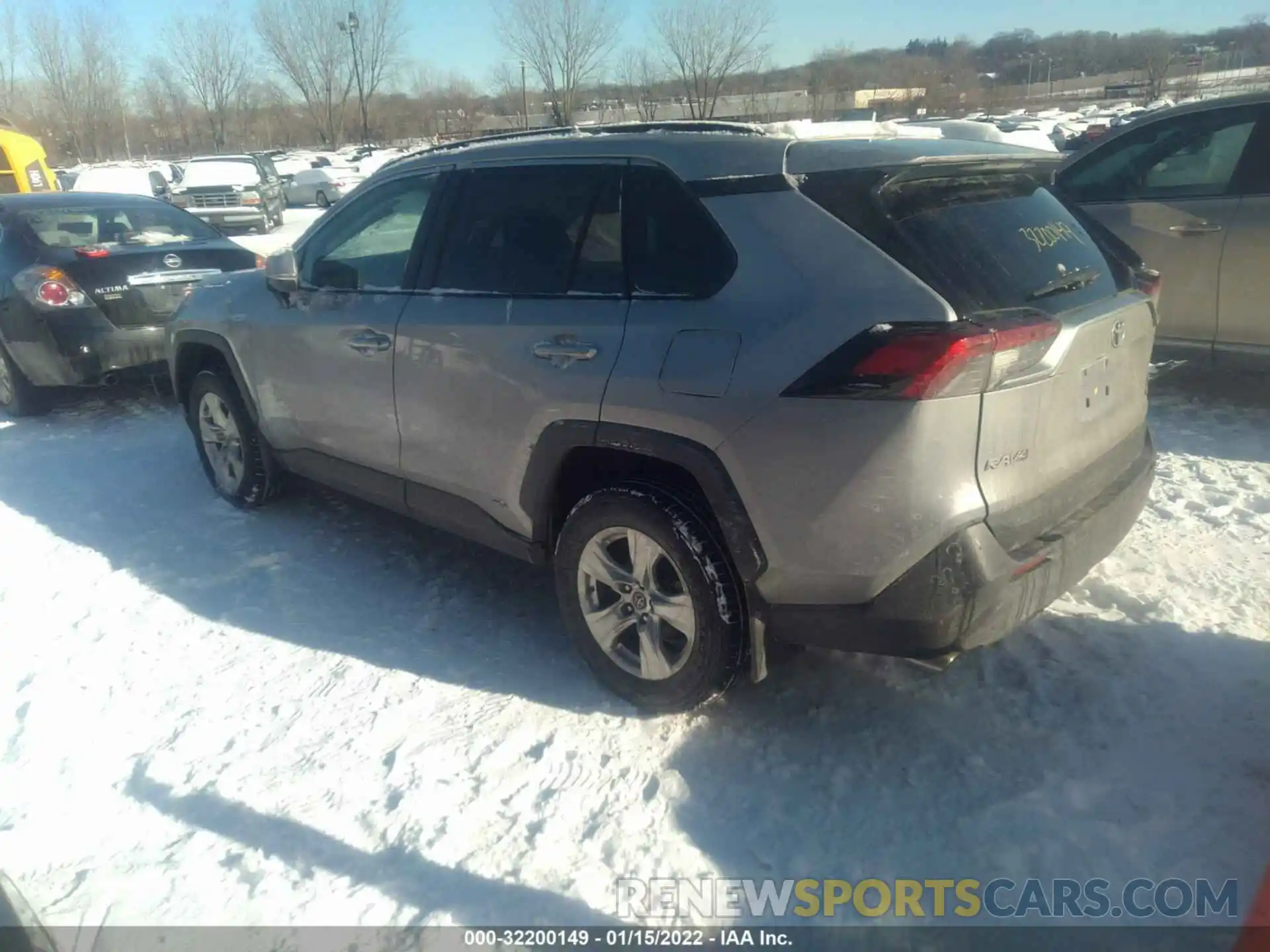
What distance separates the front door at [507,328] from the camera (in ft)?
10.4

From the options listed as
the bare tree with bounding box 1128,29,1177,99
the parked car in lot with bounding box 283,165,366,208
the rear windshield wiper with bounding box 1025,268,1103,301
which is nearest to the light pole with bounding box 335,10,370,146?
the parked car in lot with bounding box 283,165,366,208

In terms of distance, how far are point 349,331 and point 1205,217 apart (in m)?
4.82

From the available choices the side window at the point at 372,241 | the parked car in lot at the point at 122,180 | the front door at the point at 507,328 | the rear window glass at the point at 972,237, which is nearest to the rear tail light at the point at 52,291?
the side window at the point at 372,241

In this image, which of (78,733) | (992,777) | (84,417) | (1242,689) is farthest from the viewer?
(84,417)

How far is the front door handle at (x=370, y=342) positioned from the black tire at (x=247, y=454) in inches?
Answer: 47.5

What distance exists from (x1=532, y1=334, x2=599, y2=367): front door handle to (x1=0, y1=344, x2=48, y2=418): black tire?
5.64m

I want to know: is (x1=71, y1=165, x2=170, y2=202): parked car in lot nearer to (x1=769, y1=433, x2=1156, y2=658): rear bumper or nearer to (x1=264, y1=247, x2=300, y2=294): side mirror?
(x1=264, y1=247, x2=300, y2=294): side mirror

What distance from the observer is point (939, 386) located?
2455 millimetres

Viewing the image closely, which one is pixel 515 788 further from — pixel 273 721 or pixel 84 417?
pixel 84 417

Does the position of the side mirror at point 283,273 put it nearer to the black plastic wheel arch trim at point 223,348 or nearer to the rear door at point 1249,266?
the black plastic wheel arch trim at point 223,348

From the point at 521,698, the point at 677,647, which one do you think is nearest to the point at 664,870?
the point at 677,647

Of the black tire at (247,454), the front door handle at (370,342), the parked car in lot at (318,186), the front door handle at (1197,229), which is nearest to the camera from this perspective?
the front door handle at (370,342)

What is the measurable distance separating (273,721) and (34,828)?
742 mm

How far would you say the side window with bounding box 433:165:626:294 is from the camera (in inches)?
128
